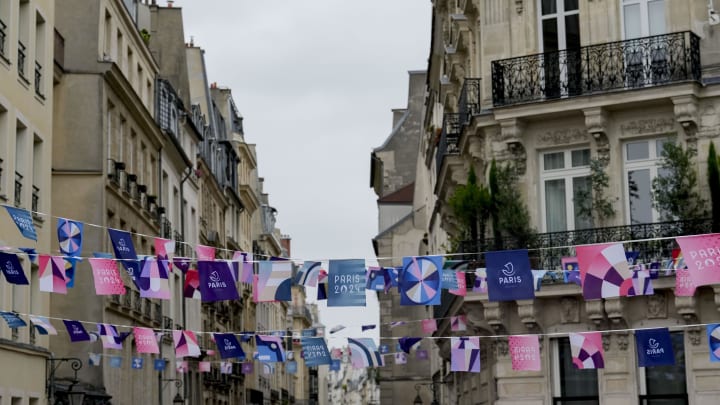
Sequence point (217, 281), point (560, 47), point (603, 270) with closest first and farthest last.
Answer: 1. point (603, 270)
2. point (217, 281)
3. point (560, 47)

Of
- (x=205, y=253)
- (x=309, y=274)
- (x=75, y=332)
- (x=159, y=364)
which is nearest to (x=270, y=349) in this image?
(x=75, y=332)

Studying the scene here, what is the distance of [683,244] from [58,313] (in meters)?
17.1

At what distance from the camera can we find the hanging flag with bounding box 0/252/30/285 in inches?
797

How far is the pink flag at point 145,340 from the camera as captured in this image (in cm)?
2628

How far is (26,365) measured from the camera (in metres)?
25.7

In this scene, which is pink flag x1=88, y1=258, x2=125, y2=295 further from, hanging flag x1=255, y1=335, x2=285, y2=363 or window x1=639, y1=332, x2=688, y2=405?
window x1=639, y1=332, x2=688, y2=405

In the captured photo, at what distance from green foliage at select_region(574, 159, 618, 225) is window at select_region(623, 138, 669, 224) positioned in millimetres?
392

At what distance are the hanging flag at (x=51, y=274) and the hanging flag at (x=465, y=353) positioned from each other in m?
7.68

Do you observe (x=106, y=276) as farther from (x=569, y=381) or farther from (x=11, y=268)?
(x=569, y=381)

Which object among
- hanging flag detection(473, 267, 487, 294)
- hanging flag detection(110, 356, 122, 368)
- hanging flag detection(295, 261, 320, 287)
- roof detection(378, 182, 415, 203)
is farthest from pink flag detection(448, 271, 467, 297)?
roof detection(378, 182, 415, 203)

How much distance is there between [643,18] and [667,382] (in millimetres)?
6944

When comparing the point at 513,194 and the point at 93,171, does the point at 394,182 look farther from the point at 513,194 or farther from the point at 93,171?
the point at 513,194

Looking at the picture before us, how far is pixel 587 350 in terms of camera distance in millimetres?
22703

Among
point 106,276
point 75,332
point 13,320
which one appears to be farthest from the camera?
point 75,332
